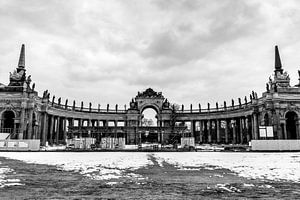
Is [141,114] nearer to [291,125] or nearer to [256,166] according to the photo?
[291,125]

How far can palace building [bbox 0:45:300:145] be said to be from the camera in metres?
62.5

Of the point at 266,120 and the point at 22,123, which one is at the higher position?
the point at 266,120

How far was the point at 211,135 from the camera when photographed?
95.3m

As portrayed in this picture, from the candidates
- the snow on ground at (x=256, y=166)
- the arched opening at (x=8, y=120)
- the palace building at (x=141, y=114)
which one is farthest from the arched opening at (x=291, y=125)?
the arched opening at (x=8, y=120)

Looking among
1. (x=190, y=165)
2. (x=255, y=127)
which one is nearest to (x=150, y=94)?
(x=255, y=127)

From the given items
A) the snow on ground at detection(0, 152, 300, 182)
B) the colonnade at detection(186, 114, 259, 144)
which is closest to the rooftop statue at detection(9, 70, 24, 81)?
the snow on ground at detection(0, 152, 300, 182)

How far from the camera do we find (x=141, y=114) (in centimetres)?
9531

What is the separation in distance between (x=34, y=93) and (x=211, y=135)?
210ft

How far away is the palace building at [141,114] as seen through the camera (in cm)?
6250

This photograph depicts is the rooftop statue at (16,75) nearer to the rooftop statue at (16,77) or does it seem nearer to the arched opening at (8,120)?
the rooftop statue at (16,77)

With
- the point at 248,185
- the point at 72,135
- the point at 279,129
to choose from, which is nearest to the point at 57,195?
the point at 248,185

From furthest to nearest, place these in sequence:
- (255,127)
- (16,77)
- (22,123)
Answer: (16,77) → (255,127) → (22,123)

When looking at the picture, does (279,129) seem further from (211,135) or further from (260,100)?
(211,135)

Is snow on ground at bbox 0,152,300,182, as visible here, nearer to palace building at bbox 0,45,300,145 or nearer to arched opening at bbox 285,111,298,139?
palace building at bbox 0,45,300,145
